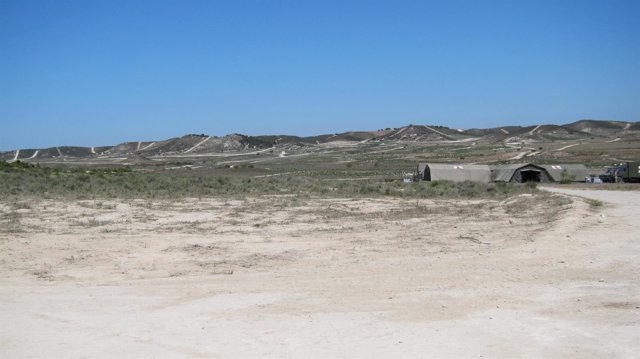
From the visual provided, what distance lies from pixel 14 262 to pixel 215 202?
18279 mm

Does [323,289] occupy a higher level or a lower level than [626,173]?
lower

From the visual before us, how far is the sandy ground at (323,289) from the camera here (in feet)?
24.4

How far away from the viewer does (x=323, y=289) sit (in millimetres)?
10531

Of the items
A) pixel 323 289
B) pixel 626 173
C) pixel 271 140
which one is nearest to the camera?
pixel 323 289

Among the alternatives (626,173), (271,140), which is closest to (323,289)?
(626,173)

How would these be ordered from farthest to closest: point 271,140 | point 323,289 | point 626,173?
point 271,140, point 626,173, point 323,289

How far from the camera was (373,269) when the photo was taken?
12414 millimetres

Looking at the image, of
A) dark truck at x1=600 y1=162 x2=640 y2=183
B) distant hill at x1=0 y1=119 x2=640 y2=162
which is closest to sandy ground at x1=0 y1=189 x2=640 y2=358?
dark truck at x1=600 y1=162 x2=640 y2=183

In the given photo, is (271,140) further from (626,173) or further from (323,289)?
(323,289)

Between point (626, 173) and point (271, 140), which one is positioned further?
point (271, 140)

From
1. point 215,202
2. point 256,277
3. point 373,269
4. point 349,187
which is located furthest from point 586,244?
point 349,187

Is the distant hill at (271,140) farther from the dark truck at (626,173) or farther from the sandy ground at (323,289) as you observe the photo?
the sandy ground at (323,289)

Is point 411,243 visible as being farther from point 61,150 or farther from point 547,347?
point 61,150

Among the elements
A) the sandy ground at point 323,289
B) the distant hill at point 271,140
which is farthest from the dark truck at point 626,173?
the distant hill at point 271,140
